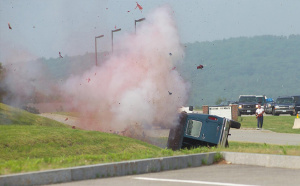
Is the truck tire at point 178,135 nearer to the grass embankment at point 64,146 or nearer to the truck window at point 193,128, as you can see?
the truck window at point 193,128

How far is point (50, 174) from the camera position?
11.2 m

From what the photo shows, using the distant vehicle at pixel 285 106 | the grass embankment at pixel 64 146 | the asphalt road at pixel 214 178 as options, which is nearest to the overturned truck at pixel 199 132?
the grass embankment at pixel 64 146

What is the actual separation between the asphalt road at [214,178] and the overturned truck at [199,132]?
4.59m

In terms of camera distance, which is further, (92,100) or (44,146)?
(92,100)

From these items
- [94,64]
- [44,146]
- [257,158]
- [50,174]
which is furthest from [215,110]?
[50,174]

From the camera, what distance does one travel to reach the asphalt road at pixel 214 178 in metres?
11.2

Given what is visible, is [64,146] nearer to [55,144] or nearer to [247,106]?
[55,144]

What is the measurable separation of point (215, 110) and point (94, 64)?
18532mm

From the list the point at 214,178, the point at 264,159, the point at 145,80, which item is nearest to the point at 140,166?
the point at 214,178

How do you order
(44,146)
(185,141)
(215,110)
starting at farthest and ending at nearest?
(215,110) < (44,146) < (185,141)

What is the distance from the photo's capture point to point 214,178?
39.0 feet

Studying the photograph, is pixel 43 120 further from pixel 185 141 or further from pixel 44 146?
pixel 185 141

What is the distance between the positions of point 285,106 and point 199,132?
143 feet

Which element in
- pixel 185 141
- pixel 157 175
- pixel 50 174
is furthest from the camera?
pixel 185 141
